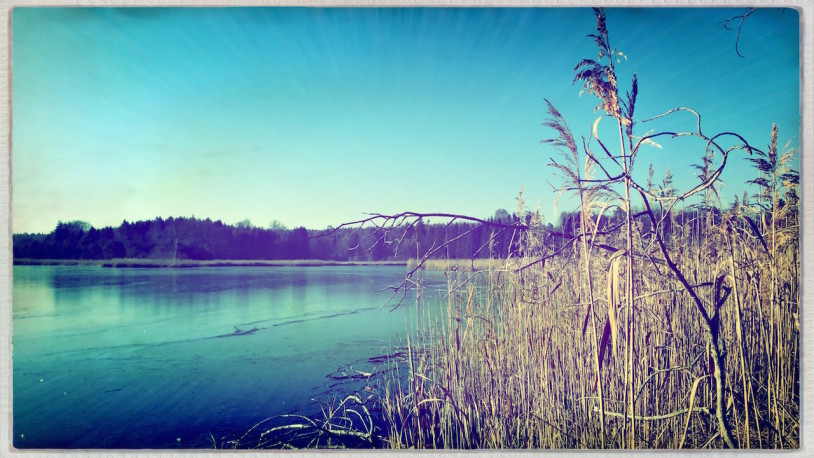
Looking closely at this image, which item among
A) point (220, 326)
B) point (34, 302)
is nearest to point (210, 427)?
point (220, 326)

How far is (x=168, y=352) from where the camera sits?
225cm

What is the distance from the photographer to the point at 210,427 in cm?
200

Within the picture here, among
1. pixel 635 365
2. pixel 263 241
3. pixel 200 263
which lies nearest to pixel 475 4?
pixel 263 241

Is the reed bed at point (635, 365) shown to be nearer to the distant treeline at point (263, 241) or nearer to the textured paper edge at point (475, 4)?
the textured paper edge at point (475, 4)

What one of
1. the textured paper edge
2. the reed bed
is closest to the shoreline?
the textured paper edge

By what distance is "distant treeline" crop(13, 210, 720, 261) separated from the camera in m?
2.04

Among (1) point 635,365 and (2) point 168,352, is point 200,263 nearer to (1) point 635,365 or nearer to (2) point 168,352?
(2) point 168,352

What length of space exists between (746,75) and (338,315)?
8.10ft

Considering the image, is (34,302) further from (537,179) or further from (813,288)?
(813,288)

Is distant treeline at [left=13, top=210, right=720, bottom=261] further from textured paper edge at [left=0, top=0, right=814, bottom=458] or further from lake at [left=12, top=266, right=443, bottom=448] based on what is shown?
textured paper edge at [left=0, top=0, right=814, bottom=458]

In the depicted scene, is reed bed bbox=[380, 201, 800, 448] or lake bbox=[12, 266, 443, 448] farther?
lake bbox=[12, 266, 443, 448]

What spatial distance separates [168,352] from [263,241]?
0.74 m

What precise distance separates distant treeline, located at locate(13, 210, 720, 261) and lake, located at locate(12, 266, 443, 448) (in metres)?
0.12

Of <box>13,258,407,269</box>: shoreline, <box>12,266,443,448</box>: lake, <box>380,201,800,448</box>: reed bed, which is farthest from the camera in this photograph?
<box>13,258,407,269</box>: shoreline
